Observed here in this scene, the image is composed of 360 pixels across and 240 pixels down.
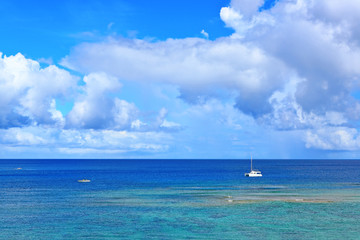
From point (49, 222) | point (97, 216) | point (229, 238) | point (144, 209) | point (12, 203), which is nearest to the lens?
point (229, 238)

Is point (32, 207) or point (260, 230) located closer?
point (260, 230)

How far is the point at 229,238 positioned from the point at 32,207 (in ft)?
153

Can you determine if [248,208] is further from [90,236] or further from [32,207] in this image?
[32,207]

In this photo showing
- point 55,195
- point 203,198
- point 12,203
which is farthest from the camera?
point 55,195

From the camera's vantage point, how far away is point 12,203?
92.4 m

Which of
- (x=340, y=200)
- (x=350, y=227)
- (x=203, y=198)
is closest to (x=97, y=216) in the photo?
(x=203, y=198)

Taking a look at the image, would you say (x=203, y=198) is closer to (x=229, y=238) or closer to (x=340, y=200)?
(x=340, y=200)

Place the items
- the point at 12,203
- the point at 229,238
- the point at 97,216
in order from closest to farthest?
the point at 229,238
the point at 97,216
the point at 12,203

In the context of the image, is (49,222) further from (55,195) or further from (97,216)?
(55,195)

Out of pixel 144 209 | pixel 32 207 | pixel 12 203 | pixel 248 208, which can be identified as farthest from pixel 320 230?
pixel 12 203

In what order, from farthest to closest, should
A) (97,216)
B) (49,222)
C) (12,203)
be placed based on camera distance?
(12,203)
(97,216)
(49,222)

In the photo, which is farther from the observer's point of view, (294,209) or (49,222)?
(294,209)

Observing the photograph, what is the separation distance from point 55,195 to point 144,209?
36.4 meters

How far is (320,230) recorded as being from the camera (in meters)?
63.3
